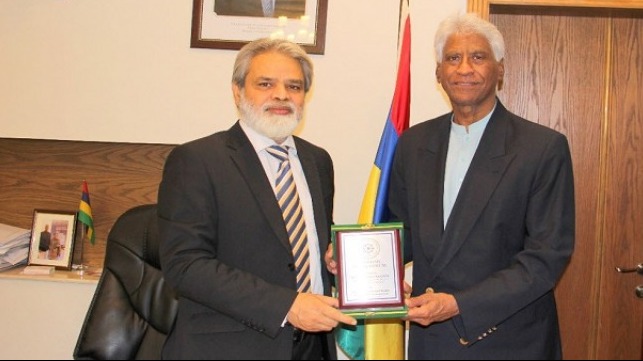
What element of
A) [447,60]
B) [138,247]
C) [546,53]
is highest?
[546,53]

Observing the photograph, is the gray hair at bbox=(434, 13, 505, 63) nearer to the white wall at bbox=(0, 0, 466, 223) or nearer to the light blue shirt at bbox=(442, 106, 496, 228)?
the light blue shirt at bbox=(442, 106, 496, 228)

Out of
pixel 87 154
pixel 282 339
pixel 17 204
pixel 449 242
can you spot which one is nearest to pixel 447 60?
pixel 449 242

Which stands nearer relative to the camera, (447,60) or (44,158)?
(447,60)

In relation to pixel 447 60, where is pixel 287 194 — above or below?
below

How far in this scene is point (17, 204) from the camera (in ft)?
12.1

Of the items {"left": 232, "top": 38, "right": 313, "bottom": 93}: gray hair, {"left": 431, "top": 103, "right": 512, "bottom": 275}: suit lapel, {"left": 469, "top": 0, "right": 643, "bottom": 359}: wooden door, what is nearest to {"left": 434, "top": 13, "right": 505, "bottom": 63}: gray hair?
{"left": 431, "top": 103, "right": 512, "bottom": 275}: suit lapel

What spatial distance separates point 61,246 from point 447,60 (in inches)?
83.3

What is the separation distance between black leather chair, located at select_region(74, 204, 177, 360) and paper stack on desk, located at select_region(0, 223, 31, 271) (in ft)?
3.92

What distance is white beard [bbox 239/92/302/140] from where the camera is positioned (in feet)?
7.53

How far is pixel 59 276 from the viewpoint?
10.9ft

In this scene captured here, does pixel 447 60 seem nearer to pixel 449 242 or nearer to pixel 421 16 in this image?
pixel 449 242

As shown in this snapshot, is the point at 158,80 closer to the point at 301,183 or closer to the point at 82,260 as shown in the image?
the point at 82,260

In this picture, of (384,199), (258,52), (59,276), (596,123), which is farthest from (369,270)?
(596,123)

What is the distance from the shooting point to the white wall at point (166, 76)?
3.29 meters
